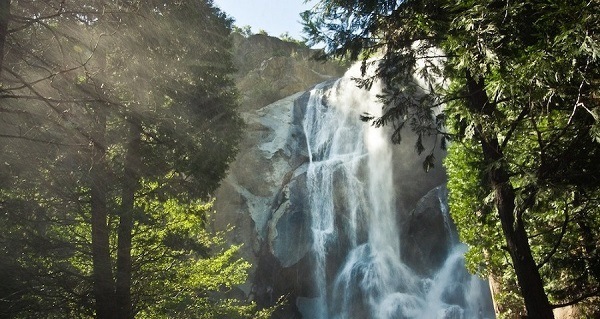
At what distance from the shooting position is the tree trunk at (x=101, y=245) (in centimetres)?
782

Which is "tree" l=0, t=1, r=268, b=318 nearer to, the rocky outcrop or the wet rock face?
→ the wet rock face

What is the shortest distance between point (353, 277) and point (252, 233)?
9.06 metres

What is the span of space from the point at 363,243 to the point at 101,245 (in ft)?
63.2

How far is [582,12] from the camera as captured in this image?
4426 millimetres

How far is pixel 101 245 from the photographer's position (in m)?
8.65

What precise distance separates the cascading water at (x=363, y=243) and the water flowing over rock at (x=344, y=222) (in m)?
0.06

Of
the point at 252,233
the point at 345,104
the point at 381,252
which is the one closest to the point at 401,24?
the point at 381,252

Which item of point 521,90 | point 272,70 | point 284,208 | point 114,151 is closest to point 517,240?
point 521,90

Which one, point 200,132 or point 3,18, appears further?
point 200,132

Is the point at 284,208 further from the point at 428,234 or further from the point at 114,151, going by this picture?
the point at 114,151

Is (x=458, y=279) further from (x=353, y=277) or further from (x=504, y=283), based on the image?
(x=504, y=283)

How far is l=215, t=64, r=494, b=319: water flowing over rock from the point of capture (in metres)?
22.7

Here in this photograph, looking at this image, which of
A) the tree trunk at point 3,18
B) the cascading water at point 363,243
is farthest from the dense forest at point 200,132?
the cascading water at point 363,243

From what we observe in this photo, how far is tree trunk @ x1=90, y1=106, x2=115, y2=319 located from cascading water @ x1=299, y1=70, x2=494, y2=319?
16.3 m
